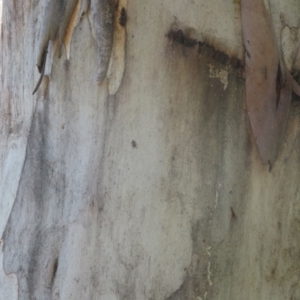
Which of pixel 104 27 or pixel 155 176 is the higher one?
pixel 104 27

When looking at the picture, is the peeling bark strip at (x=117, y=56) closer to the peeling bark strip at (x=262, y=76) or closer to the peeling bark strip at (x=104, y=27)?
the peeling bark strip at (x=104, y=27)

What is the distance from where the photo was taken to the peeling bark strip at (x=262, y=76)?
76cm

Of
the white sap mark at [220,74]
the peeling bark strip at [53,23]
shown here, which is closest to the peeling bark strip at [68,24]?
the peeling bark strip at [53,23]

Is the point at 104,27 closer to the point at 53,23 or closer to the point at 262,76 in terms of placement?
the point at 53,23

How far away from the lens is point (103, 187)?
28.9 inches

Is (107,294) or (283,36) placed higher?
(283,36)

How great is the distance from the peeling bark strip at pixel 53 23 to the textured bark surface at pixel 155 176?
2 cm

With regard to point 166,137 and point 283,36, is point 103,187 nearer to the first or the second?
point 166,137

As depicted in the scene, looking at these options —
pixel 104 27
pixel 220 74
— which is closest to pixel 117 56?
pixel 104 27

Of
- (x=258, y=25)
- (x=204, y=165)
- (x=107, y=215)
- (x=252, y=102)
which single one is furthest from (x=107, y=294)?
(x=258, y=25)

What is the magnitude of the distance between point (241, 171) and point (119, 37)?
306mm

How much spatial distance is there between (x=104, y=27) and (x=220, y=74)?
21 cm

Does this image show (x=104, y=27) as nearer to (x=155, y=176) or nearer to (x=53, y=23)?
(x=53, y=23)

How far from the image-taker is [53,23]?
0.77 m
